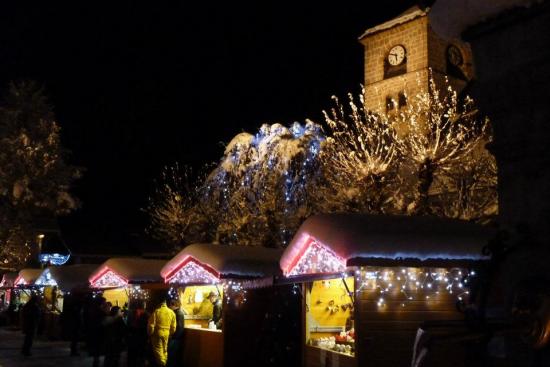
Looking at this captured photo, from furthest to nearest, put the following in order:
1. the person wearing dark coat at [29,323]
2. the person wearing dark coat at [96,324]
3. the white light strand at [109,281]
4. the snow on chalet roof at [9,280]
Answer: the snow on chalet roof at [9,280]
the white light strand at [109,281]
the person wearing dark coat at [29,323]
the person wearing dark coat at [96,324]

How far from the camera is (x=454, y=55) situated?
46406 mm

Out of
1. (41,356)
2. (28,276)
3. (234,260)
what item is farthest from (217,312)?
(28,276)

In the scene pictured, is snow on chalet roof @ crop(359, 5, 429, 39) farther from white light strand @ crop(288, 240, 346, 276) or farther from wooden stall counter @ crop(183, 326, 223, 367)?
white light strand @ crop(288, 240, 346, 276)

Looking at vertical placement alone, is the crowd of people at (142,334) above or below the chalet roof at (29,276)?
below

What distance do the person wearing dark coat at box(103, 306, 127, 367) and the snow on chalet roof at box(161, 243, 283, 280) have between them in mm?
1887

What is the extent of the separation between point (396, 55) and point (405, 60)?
38.1 inches

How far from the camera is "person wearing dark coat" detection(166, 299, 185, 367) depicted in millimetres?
14719

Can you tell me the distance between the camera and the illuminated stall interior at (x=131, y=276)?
18.8 metres

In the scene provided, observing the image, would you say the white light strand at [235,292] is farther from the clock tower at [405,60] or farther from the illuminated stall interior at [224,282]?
the clock tower at [405,60]

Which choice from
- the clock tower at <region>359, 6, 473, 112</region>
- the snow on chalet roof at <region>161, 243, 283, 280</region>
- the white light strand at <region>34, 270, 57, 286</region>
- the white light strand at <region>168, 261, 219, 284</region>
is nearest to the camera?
the snow on chalet roof at <region>161, 243, 283, 280</region>

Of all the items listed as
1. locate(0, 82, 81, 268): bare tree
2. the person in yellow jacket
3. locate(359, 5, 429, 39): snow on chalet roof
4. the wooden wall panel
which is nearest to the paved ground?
the person in yellow jacket

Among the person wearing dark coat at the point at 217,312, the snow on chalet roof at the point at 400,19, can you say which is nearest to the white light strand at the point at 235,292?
the person wearing dark coat at the point at 217,312

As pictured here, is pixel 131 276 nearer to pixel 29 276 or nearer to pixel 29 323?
pixel 29 323

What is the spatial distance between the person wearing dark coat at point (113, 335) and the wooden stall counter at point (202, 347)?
1567 millimetres
